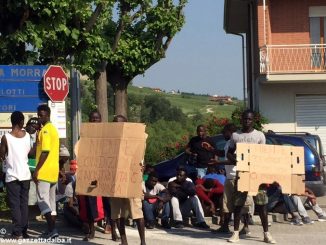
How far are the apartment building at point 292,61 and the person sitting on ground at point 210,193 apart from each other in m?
13.1

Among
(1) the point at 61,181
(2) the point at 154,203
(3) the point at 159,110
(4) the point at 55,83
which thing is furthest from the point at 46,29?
(3) the point at 159,110

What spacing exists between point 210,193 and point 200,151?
168 centimetres

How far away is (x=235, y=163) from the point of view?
12023 mm

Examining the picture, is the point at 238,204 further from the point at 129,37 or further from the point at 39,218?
the point at 129,37

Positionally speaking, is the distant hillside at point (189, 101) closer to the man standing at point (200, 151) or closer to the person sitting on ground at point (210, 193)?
the man standing at point (200, 151)

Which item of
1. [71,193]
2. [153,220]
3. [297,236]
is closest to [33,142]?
[71,193]

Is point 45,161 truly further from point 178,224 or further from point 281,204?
point 281,204

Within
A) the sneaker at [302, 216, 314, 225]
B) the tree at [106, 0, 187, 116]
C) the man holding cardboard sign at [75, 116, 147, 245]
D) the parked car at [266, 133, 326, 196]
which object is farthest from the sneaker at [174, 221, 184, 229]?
the tree at [106, 0, 187, 116]

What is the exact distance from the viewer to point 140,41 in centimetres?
2789

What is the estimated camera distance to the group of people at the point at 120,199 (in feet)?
38.2

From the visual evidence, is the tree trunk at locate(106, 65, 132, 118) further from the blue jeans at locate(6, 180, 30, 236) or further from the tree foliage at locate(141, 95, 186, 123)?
the tree foliage at locate(141, 95, 186, 123)

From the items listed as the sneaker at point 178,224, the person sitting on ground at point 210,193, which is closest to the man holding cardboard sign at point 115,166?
the sneaker at point 178,224

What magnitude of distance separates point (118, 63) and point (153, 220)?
1433cm

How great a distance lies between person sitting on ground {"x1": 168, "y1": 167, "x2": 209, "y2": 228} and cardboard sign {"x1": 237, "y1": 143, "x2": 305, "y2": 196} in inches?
87.6
